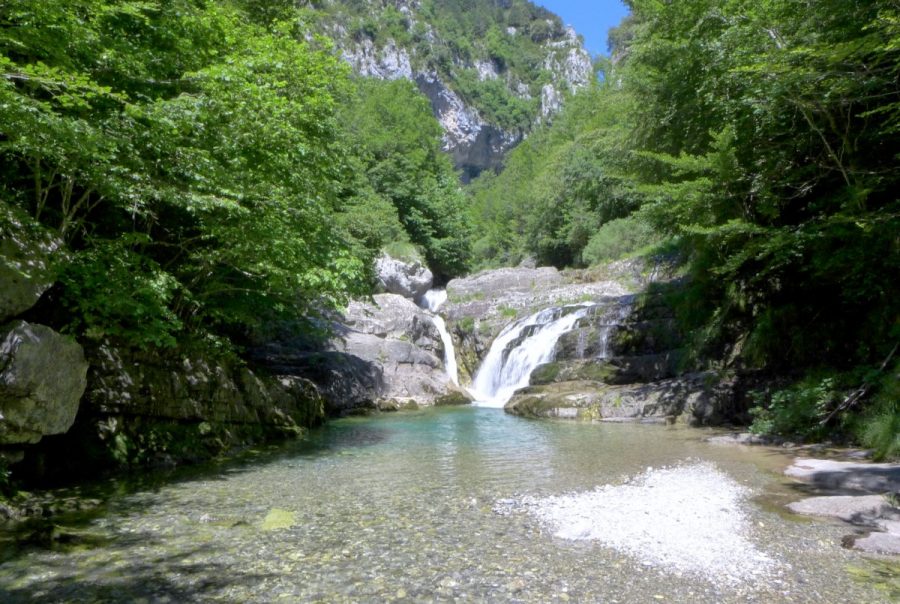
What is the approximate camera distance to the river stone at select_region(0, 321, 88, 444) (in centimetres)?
614

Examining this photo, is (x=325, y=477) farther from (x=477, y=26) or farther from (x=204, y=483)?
(x=477, y=26)

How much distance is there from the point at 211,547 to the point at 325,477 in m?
3.17

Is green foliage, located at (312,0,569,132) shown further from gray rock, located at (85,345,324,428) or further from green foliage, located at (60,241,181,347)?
green foliage, located at (60,241,181,347)

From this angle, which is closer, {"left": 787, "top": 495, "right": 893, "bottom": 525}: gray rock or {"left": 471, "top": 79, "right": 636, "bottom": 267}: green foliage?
{"left": 787, "top": 495, "right": 893, "bottom": 525}: gray rock

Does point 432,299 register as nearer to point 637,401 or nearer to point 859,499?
point 637,401

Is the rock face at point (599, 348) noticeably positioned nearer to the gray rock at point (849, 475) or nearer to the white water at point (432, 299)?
the white water at point (432, 299)

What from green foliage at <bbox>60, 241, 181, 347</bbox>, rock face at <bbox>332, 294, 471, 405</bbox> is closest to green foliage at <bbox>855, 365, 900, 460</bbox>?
green foliage at <bbox>60, 241, 181, 347</bbox>

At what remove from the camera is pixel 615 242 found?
3159cm

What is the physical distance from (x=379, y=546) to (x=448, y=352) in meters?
20.0

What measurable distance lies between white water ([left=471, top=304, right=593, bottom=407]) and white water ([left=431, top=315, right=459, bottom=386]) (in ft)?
4.04

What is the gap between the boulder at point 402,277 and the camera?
2845 cm

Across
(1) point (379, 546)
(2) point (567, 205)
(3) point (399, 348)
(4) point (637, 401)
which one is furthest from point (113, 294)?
(2) point (567, 205)

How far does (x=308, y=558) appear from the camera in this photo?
488 cm

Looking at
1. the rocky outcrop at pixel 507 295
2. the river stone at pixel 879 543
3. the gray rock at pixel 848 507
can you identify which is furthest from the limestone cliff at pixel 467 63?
the river stone at pixel 879 543
